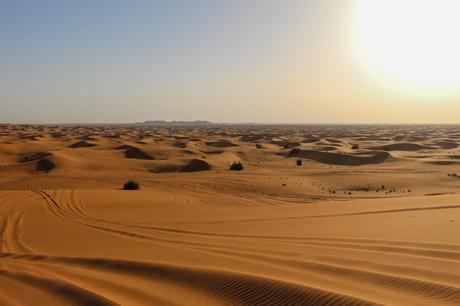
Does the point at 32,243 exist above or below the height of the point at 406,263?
below

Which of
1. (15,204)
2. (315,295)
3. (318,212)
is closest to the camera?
(315,295)

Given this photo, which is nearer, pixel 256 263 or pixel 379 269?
pixel 379 269

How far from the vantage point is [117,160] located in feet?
111

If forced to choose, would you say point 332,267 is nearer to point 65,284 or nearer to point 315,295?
point 315,295

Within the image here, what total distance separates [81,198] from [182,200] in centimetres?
365

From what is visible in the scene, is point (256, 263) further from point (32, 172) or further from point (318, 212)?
point (32, 172)

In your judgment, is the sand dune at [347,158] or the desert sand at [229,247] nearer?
the desert sand at [229,247]

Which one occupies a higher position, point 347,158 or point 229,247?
point 229,247

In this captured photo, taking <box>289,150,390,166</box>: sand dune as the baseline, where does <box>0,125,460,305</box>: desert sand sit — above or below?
above

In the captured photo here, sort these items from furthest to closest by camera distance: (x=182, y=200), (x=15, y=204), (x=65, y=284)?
1. (x=182, y=200)
2. (x=15, y=204)
3. (x=65, y=284)

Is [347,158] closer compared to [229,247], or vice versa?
[229,247]

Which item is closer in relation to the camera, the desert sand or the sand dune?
the desert sand

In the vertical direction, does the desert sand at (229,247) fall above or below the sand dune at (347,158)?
above

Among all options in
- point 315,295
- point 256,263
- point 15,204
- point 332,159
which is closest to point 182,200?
point 15,204
